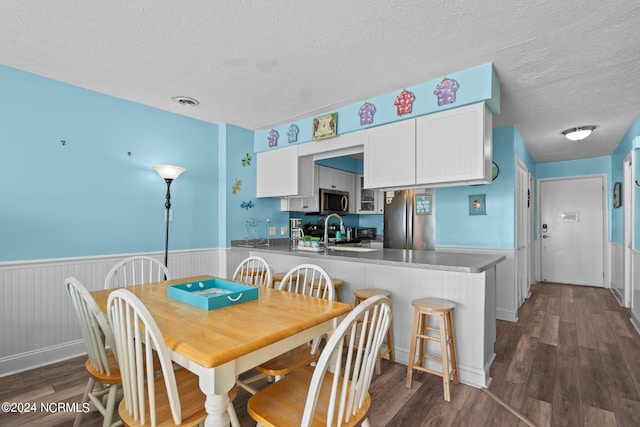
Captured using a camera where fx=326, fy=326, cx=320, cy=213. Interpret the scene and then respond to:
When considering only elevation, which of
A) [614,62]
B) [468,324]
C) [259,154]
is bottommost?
[468,324]

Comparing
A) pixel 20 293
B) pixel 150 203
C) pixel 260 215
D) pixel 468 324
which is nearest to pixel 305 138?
pixel 260 215

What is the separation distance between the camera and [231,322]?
1.46 meters

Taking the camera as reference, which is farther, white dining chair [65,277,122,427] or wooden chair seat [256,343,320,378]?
wooden chair seat [256,343,320,378]

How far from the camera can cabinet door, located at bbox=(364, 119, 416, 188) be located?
2.93 m

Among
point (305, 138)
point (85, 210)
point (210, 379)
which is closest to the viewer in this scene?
point (210, 379)

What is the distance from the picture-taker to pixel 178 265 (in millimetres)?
3580

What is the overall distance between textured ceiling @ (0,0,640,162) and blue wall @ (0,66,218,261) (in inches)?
8.2

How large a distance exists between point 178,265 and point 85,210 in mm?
1042

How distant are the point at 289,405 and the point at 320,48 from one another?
214cm

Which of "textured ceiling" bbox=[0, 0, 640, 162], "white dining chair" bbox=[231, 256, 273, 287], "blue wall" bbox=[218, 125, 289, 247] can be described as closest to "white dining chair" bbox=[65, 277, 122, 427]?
"white dining chair" bbox=[231, 256, 273, 287]

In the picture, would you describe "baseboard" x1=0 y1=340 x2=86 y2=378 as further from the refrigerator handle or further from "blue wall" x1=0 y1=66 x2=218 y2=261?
the refrigerator handle

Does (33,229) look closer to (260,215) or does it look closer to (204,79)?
(204,79)

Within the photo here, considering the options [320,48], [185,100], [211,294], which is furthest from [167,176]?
[320,48]

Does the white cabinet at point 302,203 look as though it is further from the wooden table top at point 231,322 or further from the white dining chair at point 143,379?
the white dining chair at point 143,379
